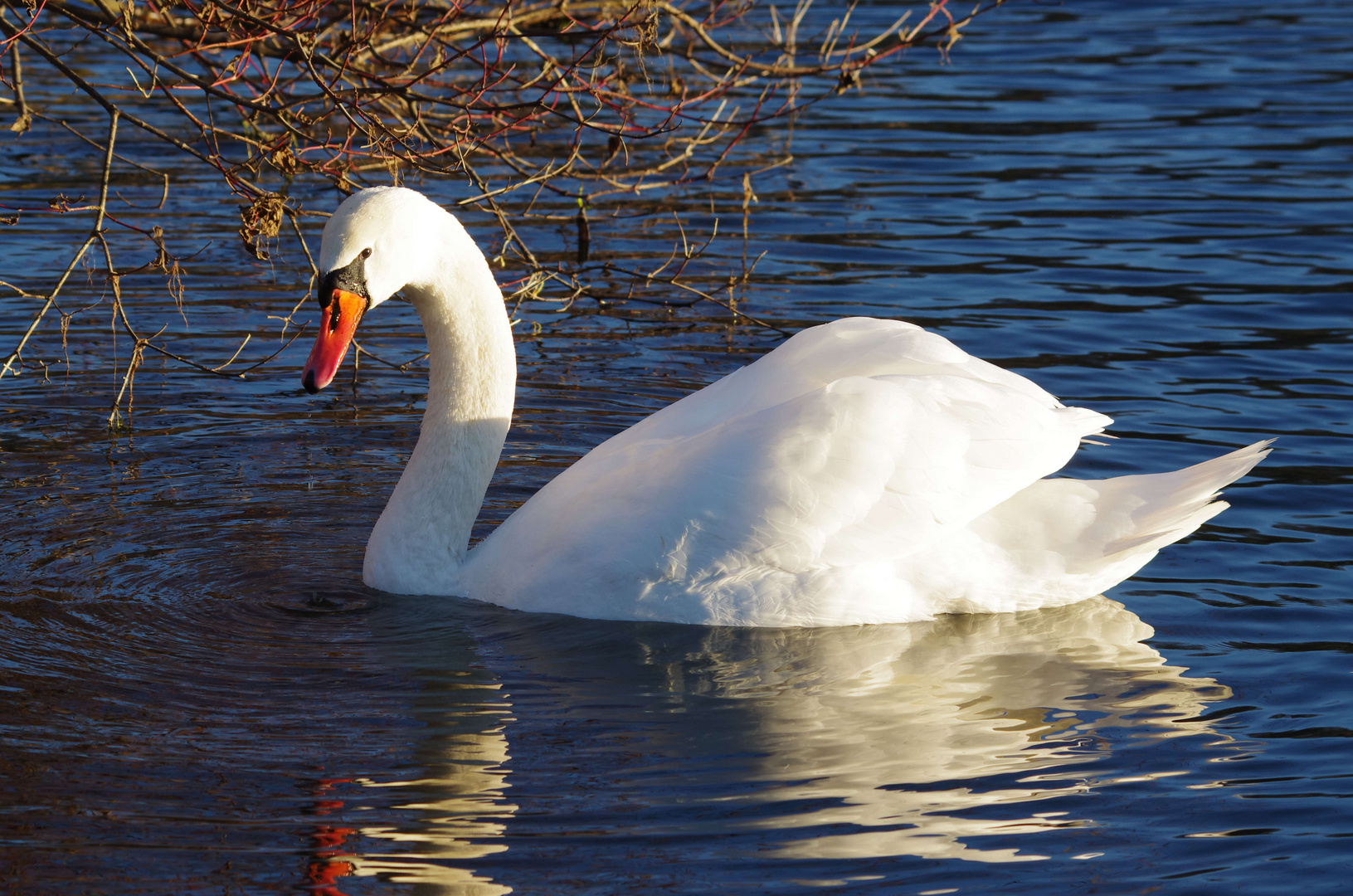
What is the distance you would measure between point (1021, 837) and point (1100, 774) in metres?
0.48

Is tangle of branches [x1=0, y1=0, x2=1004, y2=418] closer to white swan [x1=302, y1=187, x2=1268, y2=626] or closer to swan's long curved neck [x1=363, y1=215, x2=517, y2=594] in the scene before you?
swan's long curved neck [x1=363, y1=215, x2=517, y2=594]

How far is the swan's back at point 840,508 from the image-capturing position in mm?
5867

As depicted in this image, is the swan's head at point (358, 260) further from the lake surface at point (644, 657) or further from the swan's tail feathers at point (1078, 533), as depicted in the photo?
the swan's tail feathers at point (1078, 533)

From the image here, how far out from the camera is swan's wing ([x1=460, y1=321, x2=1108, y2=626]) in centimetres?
586

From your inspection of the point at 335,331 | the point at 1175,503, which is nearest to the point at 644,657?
the point at 335,331

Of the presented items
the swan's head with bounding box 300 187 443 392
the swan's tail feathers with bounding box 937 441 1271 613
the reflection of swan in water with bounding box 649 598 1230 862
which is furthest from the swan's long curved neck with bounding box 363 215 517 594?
the swan's tail feathers with bounding box 937 441 1271 613

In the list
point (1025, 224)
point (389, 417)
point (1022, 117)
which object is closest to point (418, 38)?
point (389, 417)

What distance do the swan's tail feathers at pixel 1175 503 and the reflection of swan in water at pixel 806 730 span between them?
334 millimetres

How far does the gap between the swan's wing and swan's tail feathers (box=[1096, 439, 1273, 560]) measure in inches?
12.7

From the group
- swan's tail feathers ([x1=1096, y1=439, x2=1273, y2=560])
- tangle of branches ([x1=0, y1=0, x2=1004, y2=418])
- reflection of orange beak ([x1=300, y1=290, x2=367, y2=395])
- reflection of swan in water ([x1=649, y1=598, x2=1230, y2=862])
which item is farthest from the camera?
tangle of branches ([x1=0, y1=0, x2=1004, y2=418])

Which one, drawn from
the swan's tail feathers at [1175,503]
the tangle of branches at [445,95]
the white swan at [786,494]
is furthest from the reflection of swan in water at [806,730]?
the tangle of branches at [445,95]

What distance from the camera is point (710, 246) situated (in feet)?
37.8

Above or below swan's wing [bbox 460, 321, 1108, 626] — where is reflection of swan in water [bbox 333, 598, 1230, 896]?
below

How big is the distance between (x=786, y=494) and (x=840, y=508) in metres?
0.19
